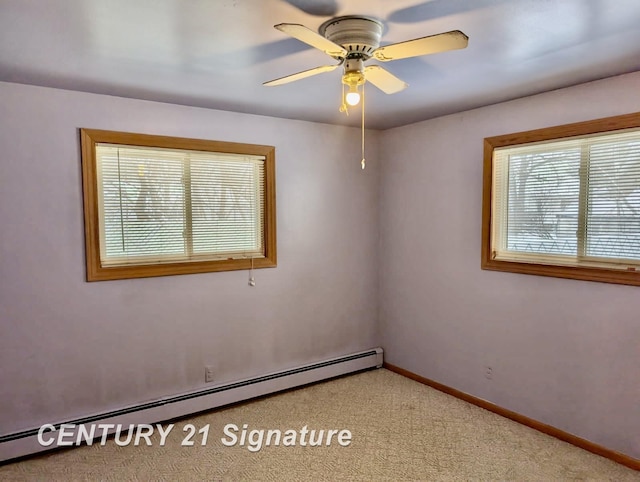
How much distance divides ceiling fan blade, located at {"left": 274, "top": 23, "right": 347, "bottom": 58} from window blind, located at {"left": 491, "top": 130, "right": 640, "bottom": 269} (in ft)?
6.16

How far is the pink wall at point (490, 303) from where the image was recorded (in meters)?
2.62

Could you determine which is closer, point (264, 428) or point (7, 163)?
point (7, 163)

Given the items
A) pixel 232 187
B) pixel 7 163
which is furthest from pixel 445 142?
pixel 7 163

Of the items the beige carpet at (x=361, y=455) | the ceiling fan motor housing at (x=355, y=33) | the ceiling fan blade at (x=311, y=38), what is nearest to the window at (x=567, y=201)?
the beige carpet at (x=361, y=455)

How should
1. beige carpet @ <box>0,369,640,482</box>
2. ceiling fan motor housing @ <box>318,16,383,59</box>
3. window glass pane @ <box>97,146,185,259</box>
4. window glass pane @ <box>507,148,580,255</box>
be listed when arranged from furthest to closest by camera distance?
window glass pane @ <box>97,146,185,259</box> → window glass pane @ <box>507,148,580,255</box> → beige carpet @ <box>0,369,640,482</box> → ceiling fan motor housing @ <box>318,16,383,59</box>

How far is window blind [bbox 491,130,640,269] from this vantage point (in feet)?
8.39

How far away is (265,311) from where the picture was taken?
3635 mm

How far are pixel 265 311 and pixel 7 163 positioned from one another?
2.13 meters

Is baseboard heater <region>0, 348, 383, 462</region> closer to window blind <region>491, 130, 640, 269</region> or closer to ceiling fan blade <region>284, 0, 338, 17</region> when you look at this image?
window blind <region>491, 130, 640, 269</region>

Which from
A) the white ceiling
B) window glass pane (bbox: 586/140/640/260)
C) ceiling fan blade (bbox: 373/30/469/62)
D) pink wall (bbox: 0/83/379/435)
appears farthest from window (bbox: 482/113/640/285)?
ceiling fan blade (bbox: 373/30/469/62)

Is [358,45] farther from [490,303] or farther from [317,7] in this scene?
[490,303]

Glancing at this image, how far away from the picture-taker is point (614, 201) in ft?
8.54

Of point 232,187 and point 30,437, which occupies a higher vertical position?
point 232,187

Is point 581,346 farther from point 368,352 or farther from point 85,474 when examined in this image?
point 85,474
